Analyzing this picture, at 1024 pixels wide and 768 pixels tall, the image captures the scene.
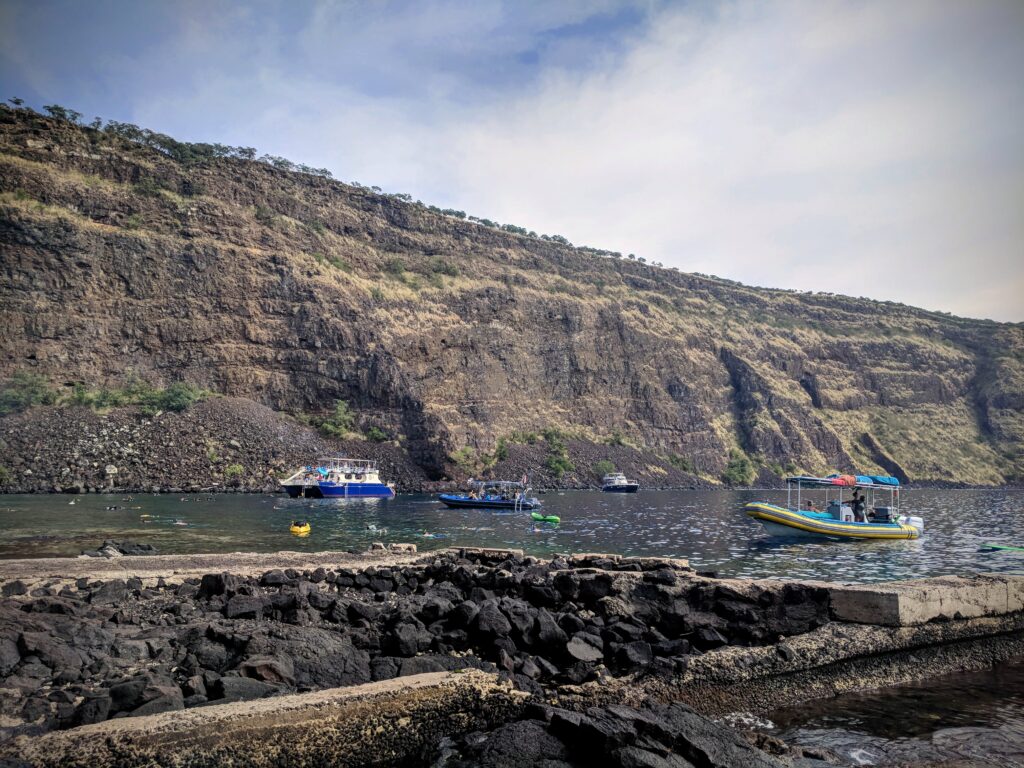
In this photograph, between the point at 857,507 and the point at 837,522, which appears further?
the point at 857,507

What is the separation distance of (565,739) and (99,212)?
289ft

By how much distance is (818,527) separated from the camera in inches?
1299

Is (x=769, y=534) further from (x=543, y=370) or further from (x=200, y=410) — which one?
(x=543, y=370)

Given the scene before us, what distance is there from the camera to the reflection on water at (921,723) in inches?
309

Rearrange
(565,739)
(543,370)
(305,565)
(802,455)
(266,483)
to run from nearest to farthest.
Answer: (565,739), (305,565), (266,483), (543,370), (802,455)

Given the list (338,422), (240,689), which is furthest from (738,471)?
(240,689)

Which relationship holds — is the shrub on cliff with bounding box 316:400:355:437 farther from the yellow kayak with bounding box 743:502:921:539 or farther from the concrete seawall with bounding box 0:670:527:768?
the concrete seawall with bounding box 0:670:527:768

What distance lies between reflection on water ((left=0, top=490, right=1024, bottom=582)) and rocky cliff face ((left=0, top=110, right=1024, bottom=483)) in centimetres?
2822

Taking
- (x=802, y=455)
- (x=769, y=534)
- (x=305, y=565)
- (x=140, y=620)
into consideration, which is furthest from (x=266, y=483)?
(x=802, y=455)

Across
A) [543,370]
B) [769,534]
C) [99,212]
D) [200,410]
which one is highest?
[99,212]

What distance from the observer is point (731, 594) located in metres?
11.4

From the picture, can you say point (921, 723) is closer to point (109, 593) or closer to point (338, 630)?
point (338, 630)

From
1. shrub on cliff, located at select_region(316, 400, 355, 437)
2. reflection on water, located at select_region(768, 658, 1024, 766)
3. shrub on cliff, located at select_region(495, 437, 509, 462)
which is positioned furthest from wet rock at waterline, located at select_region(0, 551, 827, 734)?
shrub on cliff, located at select_region(495, 437, 509, 462)

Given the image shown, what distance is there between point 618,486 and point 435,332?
101 ft
